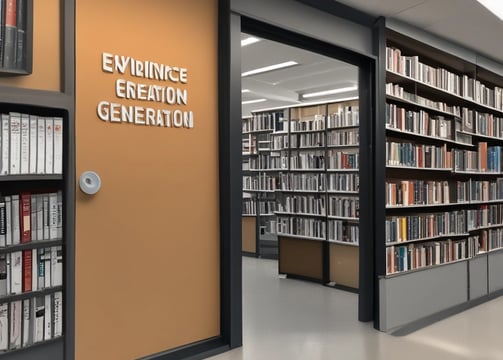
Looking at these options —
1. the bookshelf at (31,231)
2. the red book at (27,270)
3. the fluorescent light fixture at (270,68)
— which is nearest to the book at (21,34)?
the bookshelf at (31,231)

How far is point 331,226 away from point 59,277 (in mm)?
4410

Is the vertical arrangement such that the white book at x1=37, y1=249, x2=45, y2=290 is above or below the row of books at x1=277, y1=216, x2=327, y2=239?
above

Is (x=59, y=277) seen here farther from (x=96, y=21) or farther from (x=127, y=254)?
(x=96, y=21)

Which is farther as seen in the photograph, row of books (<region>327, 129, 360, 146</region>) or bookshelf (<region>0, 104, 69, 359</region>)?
row of books (<region>327, 129, 360, 146</region>)

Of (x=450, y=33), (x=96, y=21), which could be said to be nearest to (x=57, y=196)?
(x=96, y=21)

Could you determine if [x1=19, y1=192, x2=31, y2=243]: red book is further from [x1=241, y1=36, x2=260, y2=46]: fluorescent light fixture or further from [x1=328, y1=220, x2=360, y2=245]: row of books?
[x1=241, y1=36, x2=260, y2=46]: fluorescent light fixture

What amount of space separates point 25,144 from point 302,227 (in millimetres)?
4925

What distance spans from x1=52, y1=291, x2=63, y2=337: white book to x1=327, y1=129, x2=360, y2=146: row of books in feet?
15.5

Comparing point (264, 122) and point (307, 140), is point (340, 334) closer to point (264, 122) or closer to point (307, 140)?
point (307, 140)

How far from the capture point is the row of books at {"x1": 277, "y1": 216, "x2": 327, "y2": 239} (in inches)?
255

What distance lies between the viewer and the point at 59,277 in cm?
250

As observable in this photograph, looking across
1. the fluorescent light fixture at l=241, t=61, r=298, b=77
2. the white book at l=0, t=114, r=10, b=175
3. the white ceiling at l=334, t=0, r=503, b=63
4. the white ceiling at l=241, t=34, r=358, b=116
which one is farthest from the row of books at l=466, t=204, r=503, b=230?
the white book at l=0, t=114, r=10, b=175

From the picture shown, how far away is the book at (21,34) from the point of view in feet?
7.61

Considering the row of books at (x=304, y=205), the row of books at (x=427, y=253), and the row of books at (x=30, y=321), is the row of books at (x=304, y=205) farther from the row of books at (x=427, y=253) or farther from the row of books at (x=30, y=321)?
the row of books at (x=30, y=321)
